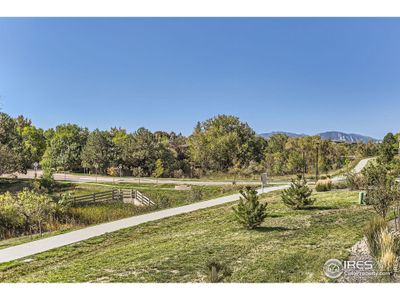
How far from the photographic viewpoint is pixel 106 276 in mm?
5348

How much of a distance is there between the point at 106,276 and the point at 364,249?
416 cm

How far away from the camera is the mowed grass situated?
5.32 m

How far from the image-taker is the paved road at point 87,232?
6.58 m

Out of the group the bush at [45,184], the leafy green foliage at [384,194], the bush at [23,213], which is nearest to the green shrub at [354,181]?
the leafy green foliage at [384,194]

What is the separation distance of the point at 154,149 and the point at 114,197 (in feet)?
9.54

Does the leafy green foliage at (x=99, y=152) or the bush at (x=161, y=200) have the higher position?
the leafy green foliage at (x=99, y=152)

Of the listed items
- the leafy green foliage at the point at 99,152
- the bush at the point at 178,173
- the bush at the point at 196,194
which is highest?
the leafy green foliage at the point at 99,152

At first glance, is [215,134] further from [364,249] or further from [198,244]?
[364,249]

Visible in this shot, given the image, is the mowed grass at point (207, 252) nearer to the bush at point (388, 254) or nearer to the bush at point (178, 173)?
the bush at point (388, 254)

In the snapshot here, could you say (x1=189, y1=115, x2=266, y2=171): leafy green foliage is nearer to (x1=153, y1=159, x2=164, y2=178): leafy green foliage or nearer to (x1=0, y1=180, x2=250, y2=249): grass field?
(x1=153, y1=159, x2=164, y2=178): leafy green foliage
